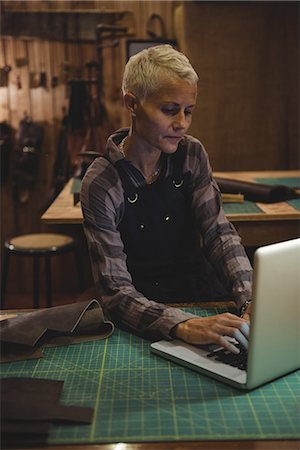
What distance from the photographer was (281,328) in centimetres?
118

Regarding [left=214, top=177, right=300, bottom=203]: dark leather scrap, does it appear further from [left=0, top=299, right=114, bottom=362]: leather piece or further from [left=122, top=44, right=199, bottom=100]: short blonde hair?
[left=0, top=299, right=114, bottom=362]: leather piece

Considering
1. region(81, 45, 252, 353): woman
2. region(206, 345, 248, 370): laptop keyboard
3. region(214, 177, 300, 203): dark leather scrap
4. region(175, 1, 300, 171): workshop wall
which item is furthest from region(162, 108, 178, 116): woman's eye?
region(175, 1, 300, 171): workshop wall

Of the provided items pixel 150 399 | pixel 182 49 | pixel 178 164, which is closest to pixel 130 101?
pixel 178 164

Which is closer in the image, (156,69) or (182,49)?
(156,69)

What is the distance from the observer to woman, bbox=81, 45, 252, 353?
1561 mm

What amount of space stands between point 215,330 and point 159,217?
2.18 feet

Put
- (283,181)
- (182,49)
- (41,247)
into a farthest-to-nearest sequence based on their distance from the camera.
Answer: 1. (182,49)
2. (283,181)
3. (41,247)

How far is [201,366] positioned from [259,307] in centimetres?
22

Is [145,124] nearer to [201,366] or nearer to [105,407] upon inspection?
[201,366]

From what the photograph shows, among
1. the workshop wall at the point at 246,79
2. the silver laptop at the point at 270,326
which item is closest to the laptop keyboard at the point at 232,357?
the silver laptop at the point at 270,326

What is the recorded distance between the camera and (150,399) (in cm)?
113

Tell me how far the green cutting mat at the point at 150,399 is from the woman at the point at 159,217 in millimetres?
140

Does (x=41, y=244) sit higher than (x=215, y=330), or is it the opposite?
(x=215, y=330)

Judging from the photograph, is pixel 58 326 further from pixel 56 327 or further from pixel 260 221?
pixel 260 221
